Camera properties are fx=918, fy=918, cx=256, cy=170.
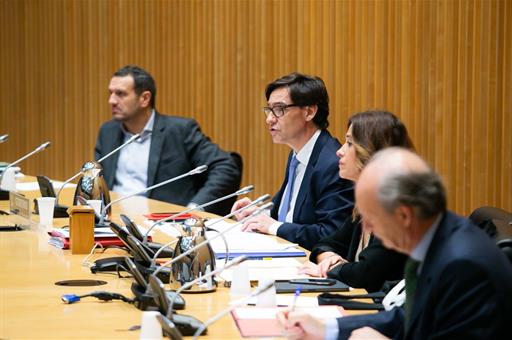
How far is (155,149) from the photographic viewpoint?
20.5 ft

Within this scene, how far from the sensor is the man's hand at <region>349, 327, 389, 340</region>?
2.16 meters

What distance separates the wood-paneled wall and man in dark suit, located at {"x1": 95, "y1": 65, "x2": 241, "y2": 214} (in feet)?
3.10

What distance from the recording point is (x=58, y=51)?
28.6ft

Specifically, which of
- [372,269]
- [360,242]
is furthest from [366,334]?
[360,242]

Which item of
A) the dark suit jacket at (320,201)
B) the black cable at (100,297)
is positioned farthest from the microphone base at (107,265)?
the dark suit jacket at (320,201)

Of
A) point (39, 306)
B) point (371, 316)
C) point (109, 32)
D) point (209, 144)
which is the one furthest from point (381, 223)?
point (109, 32)

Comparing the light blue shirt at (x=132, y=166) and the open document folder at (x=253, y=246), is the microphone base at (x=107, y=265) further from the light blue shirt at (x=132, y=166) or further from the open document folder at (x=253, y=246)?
the light blue shirt at (x=132, y=166)

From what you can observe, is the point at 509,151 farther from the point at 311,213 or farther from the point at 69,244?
the point at 69,244

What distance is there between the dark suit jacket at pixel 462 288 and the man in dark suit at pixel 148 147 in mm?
4322

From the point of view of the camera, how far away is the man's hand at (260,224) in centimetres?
413

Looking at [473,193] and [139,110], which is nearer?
[473,193]

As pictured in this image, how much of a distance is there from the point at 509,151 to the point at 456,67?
2.06 ft

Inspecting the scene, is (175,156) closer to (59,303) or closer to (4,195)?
(4,195)

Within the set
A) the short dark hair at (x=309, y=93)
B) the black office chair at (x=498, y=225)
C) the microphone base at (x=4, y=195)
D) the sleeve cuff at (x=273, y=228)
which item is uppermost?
the short dark hair at (x=309, y=93)
